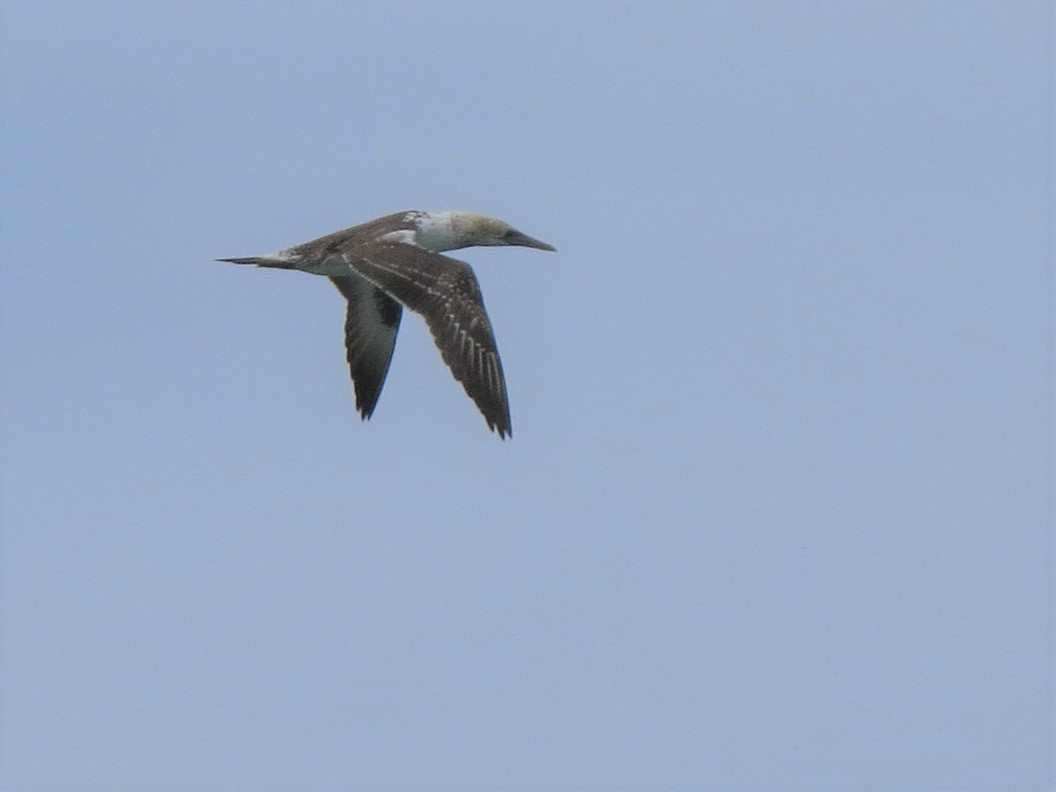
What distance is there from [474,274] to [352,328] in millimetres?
3571

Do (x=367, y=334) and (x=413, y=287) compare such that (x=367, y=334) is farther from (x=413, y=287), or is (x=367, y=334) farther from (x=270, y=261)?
(x=413, y=287)

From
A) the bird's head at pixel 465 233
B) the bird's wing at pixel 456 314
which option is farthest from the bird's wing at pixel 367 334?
the bird's wing at pixel 456 314

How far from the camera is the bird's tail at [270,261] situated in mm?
24766

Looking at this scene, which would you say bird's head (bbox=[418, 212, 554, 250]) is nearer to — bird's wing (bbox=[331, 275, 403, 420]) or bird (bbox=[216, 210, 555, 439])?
bird (bbox=[216, 210, 555, 439])

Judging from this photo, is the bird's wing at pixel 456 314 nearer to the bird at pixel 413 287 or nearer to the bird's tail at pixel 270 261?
the bird at pixel 413 287

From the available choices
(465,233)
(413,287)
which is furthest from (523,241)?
(413,287)

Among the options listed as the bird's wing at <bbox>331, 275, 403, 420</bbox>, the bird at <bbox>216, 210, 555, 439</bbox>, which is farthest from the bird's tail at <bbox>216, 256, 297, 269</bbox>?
the bird's wing at <bbox>331, 275, 403, 420</bbox>

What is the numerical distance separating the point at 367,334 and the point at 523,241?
2.01 metres

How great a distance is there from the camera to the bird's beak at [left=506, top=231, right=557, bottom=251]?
2623cm

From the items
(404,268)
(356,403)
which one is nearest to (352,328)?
(356,403)

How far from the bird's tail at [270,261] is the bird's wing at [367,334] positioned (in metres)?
1.20

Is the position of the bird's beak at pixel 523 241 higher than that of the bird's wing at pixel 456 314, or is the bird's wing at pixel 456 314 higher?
the bird's beak at pixel 523 241

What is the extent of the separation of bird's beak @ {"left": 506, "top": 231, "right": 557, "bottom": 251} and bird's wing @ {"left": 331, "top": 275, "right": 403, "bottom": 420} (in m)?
1.44

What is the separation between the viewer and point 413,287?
2269 cm
